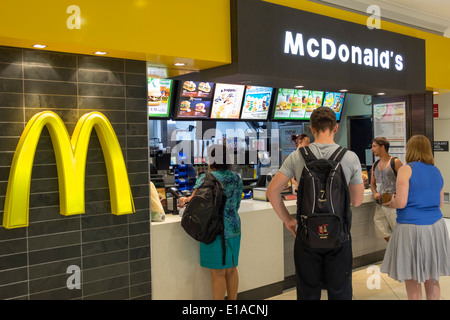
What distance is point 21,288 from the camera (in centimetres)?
300

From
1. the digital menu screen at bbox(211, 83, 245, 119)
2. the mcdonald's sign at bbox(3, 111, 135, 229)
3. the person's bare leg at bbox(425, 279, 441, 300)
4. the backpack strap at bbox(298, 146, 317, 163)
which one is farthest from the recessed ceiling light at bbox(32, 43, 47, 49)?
the digital menu screen at bbox(211, 83, 245, 119)

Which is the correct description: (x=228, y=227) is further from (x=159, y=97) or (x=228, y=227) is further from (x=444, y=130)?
(x=444, y=130)

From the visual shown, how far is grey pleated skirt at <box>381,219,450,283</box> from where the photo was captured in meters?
3.44

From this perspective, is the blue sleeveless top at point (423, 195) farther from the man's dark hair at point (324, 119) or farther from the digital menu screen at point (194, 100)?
the digital menu screen at point (194, 100)

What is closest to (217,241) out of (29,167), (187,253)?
(187,253)

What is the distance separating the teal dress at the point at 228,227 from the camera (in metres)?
3.65

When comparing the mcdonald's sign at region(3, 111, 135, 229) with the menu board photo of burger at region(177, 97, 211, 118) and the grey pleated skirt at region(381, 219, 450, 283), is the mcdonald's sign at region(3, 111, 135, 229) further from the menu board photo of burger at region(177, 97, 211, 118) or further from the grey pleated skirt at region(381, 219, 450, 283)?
the menu board photo of burger at region(177, 97, 211, 118)

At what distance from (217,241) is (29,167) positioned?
5.04ft

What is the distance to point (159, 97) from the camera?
223 inches

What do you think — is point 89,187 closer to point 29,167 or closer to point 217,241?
point 29,167

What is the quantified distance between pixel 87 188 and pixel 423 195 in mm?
2441

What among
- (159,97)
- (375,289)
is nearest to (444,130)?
(375,289)

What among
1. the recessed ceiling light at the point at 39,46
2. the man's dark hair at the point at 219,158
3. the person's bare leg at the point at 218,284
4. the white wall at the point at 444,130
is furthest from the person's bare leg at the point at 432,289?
the white wall at the point at 444,130

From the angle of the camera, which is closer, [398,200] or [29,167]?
[29,167]
